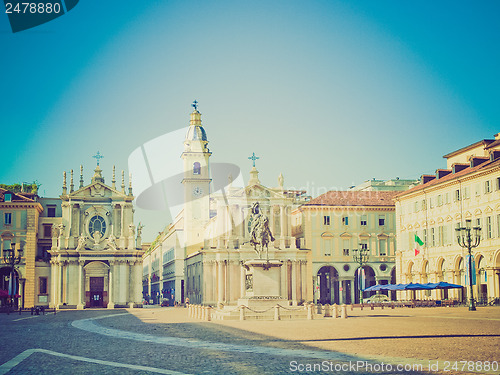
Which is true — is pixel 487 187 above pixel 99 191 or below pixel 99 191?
below

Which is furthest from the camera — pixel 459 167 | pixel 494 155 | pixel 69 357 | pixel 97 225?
pixel 97 225

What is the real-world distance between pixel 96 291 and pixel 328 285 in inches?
1232

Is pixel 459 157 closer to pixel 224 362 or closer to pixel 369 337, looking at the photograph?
pixel 369 337

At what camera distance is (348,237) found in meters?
93.0

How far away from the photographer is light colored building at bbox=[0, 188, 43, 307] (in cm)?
8462

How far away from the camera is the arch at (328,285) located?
9444cm

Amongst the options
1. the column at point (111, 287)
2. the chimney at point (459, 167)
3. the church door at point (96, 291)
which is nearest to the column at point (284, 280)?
the column at point (111, 287)

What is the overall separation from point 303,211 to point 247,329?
58.8 metres

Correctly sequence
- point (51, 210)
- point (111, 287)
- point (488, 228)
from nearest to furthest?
point (488, 228) < point (111, 287) < point (51, 210)

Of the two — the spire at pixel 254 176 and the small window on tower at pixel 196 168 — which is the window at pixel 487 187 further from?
the small window on tower at pixel 196 168

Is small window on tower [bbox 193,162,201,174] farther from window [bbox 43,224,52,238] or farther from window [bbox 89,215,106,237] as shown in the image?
window [bbox 43,224,52,238]

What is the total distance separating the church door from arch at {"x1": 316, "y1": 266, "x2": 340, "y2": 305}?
1150 inches

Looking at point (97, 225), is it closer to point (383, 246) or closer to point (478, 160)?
point (383, 246)

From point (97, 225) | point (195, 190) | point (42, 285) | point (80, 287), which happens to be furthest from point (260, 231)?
point (195, 190)
